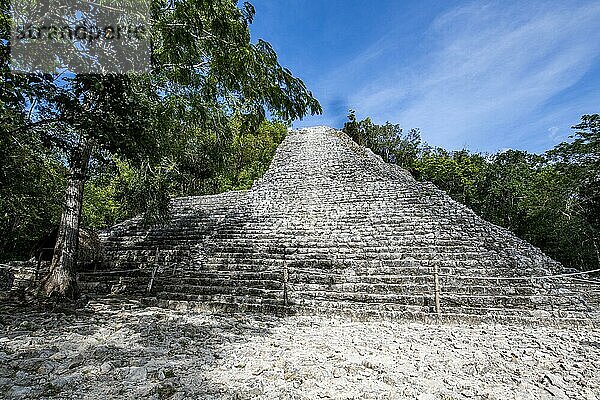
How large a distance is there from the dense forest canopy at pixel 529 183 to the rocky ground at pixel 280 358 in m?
10.9

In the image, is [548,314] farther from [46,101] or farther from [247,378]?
[46,101]

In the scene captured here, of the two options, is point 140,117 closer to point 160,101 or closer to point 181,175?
point 160,101

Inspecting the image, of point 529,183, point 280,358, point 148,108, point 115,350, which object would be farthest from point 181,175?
point 529,183

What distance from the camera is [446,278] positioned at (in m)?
6.41

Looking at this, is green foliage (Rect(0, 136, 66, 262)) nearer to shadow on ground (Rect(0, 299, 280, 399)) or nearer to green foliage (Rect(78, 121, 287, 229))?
green foliage (Rect(78, 121, 287, 229))

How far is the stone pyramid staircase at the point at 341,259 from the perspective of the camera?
5.94 m

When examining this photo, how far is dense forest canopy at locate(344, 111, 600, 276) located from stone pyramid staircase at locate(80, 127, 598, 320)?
258 inches

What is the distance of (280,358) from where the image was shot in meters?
3.75

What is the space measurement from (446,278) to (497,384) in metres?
3.36

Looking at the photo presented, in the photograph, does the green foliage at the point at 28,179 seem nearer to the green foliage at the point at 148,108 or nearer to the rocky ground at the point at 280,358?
the green foliage at the point at 148,108

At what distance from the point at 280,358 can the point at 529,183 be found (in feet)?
69.2

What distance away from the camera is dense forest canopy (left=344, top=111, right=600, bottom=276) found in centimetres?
1309

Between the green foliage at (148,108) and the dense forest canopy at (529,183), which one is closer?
the green foliage at (148,108)

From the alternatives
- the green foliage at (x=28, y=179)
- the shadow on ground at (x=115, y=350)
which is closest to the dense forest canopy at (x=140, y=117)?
the green foliage at (x=28, y=179)
